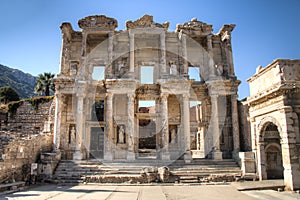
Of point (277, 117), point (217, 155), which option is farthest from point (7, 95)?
point (277, 117)

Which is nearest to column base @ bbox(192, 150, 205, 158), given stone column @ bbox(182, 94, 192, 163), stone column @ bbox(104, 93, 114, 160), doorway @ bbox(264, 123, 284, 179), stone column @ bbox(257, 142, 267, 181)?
stone column @ bbox(182, 94, 192, 163)

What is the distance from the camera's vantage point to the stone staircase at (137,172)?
513 inches

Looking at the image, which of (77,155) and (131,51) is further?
(131,51)

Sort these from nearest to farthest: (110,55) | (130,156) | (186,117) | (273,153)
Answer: (273,153)
(130,156)
(186,117)
(110,55)

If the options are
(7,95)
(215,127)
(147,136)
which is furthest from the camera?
(7,95)

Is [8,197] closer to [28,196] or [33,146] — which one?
[28,196]

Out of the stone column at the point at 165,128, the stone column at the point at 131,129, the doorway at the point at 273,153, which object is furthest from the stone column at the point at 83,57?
the doorway at the point at 273,153

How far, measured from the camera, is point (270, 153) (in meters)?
12.7

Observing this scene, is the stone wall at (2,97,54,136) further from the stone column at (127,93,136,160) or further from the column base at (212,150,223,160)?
the column base at (212,150,223,160)

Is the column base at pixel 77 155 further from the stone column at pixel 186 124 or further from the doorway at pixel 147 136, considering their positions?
the doorway at pixel 147 136

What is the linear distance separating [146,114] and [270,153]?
30.2ft

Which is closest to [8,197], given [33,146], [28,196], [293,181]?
[28,196]

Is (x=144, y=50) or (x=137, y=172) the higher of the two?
(x=144, y=50)

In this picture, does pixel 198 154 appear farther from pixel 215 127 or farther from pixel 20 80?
pixel 20 80
